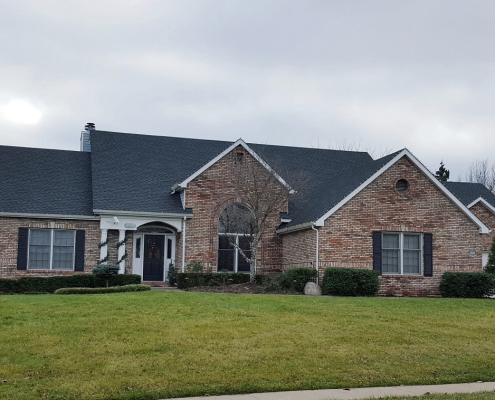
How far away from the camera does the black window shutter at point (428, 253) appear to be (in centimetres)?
2483

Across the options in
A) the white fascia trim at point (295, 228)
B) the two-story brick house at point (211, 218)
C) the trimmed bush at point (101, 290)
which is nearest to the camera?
the trimmed bush at point (101, 290)

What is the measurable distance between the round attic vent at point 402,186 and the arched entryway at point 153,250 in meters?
Result: 9.45

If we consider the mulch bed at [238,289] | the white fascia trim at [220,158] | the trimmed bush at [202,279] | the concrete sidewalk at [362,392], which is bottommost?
the concrete sidewalk at [362,392]

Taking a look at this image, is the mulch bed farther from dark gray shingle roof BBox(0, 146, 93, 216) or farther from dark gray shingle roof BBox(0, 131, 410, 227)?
dark gray shingle roof BBox(0, 146, 93, 216)

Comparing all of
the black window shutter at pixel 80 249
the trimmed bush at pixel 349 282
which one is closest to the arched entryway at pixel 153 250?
the black window shutter at pixel 80 249

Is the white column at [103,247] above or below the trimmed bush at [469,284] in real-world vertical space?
above

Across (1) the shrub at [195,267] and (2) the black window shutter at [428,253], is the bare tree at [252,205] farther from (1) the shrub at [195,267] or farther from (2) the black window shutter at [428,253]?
(2) the black window shutter at [428,253]

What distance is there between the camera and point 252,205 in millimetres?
25547

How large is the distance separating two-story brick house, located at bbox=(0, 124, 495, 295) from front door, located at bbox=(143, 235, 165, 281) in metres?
0.04

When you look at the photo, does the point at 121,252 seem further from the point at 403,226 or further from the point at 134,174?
the point at 403,226

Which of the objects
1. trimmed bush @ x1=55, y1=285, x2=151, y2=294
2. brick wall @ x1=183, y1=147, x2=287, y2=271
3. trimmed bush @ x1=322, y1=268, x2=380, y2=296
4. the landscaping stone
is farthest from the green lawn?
brick wall @ x1=183, y1=147, x2=287, y2=271

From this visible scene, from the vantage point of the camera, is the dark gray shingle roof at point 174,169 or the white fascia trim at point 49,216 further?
the dark gray shingle roof at point 174,169

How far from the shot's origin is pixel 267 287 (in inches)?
890

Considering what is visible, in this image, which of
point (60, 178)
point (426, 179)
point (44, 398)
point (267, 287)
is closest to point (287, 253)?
point (267, 287)
